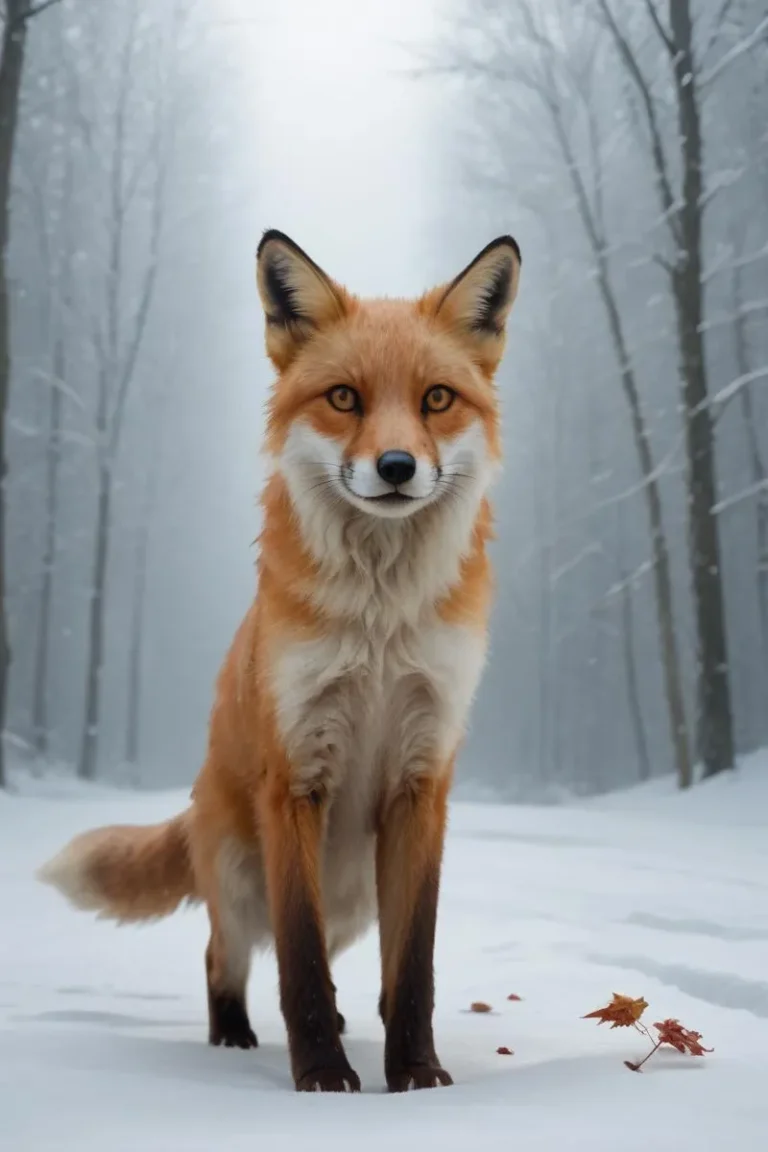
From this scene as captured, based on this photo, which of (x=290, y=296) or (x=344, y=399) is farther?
(x=290, y=296)

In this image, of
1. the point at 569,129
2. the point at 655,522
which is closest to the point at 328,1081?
the point at 655,522

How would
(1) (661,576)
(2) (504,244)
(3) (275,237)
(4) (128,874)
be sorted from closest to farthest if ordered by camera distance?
(3) (275,237) < (2) (504,244) < (4) (128,874) < (1) (661,576)

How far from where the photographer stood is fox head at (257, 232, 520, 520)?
7.85 feet

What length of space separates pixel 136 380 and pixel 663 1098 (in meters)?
21.8

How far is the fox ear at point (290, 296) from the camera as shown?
2715 millimetres

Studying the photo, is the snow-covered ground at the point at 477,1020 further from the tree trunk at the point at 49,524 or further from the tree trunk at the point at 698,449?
the tree trunk at the point at 49,524

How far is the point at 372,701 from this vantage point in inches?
100

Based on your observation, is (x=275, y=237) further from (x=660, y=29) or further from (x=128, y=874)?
(x=660, y=29)

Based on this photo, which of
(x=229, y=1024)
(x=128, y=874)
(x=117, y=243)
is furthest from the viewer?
(x=117, y=243)

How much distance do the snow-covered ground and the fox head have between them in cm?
122

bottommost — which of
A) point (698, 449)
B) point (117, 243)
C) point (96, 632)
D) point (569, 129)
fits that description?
point (96, 632)

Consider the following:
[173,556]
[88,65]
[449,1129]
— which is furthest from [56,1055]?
[173,556]

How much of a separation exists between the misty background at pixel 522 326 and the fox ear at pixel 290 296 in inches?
331

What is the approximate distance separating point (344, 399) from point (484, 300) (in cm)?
57
